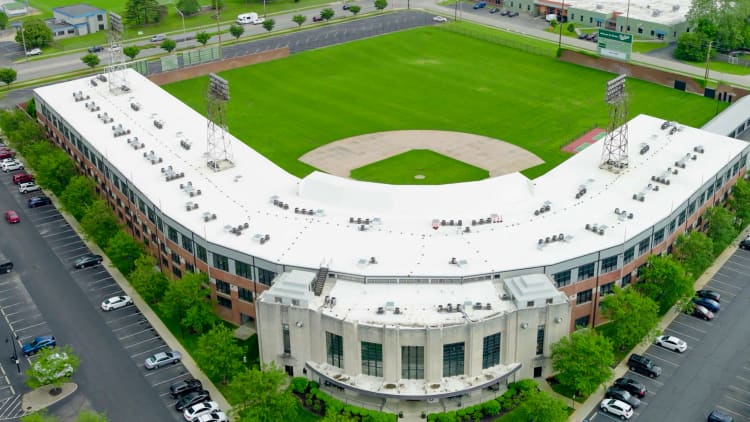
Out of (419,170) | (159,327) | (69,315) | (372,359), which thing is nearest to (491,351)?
(372,359)

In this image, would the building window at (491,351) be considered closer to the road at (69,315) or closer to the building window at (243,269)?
the building window at (243,269)

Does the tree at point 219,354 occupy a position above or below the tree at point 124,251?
below

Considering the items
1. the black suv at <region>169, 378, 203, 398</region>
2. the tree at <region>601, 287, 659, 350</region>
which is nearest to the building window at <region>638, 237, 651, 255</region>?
the tree at <region>601, 287, 659, 350</region>

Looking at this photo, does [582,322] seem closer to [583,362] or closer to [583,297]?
[583,297]

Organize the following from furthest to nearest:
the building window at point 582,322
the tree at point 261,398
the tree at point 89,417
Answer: the building window at point 582,322, the tree at point 261,398, the tree at point 89,417

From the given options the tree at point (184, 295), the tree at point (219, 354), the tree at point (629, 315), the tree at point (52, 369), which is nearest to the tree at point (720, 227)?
the tree at point (629, 315)

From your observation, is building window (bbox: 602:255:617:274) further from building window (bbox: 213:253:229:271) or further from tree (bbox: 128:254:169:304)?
Result: tree (bbox: 128:254:169:304)

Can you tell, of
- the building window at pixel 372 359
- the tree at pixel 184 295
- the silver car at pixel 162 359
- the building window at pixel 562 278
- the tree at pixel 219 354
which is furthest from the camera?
the tree at pixel 184 295
